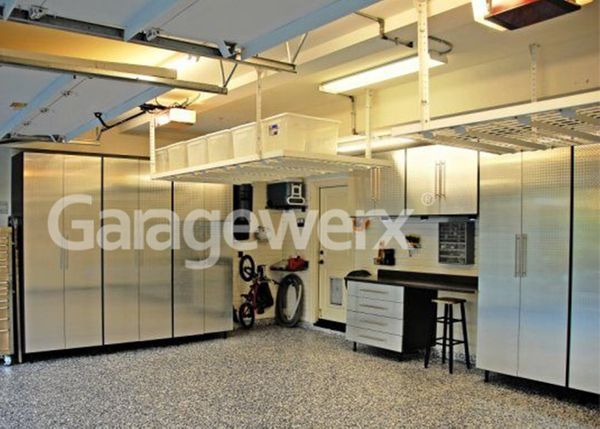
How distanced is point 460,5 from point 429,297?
3696 millimetres

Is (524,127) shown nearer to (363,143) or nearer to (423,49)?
(423,49)

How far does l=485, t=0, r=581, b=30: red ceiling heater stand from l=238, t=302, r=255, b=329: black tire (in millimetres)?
5957

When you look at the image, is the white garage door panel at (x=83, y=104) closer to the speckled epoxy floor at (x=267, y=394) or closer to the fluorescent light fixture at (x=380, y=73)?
the fluorescent light fixture at (x=380, y=73)

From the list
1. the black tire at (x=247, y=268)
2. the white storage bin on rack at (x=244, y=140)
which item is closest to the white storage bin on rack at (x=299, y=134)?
the white storage bin on rack at (x=244, y=140)

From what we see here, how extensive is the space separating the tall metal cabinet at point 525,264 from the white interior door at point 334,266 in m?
2.72

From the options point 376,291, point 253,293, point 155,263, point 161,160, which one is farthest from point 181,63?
point 253,293

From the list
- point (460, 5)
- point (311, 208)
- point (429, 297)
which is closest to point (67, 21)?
point (460, 5)

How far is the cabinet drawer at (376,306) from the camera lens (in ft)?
19.6

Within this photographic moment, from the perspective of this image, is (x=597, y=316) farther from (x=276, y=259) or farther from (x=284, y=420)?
(x=276, y=259)

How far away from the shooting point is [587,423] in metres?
4.14

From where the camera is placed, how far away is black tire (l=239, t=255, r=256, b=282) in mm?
8164

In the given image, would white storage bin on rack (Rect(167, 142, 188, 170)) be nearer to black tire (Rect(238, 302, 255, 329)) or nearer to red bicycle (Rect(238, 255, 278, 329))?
red bicycle (Rect(238, 255, 278, 329))

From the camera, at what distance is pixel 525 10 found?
2721mm

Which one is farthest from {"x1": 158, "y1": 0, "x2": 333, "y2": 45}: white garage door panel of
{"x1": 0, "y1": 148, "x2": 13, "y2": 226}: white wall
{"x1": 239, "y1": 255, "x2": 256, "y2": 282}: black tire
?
{"x1": 239, "y1": 255, "x2": 256, "y2": 282}: black tire
